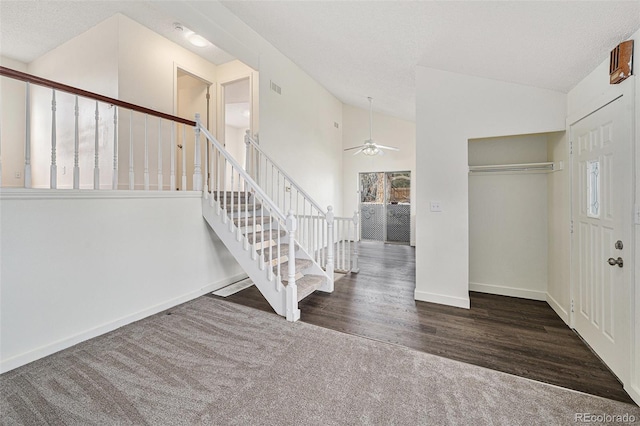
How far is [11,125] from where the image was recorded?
4.66 m

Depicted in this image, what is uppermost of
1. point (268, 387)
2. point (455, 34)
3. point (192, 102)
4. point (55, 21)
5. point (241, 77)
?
point (55, 21)

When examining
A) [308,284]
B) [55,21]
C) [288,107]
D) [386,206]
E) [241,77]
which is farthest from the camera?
[386,206]

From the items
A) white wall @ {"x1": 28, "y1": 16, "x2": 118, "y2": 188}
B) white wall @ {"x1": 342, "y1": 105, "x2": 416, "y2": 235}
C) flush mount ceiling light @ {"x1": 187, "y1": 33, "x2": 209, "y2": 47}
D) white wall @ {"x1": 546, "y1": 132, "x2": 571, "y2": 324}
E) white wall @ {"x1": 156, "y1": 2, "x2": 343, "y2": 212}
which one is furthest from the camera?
white wall @ {"x1": 342, "y1": 105, "x2": 416, "y2": 235}

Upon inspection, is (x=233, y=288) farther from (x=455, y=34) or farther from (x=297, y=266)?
(x=455, y=34)

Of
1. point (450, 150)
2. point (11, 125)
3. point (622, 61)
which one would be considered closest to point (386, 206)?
point (450, 150)

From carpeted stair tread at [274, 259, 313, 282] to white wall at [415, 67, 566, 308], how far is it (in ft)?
4.71

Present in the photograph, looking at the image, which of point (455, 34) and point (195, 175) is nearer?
point (455, 34)

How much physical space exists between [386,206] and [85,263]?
266 inches

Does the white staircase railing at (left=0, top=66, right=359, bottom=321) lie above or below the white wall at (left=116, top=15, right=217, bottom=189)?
below

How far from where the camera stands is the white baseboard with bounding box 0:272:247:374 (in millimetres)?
2018

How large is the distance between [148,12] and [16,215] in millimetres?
3203

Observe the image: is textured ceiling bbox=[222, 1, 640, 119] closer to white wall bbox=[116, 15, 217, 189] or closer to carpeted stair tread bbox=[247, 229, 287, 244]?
white wall bbox=[116, 15, 217, 189]

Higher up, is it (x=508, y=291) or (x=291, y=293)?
(x=291, y=293)

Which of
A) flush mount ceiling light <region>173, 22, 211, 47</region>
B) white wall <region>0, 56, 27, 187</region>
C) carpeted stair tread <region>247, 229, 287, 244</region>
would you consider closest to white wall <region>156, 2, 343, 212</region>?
flush mount ceiling light <region>173, 22, 211, 47</region>
